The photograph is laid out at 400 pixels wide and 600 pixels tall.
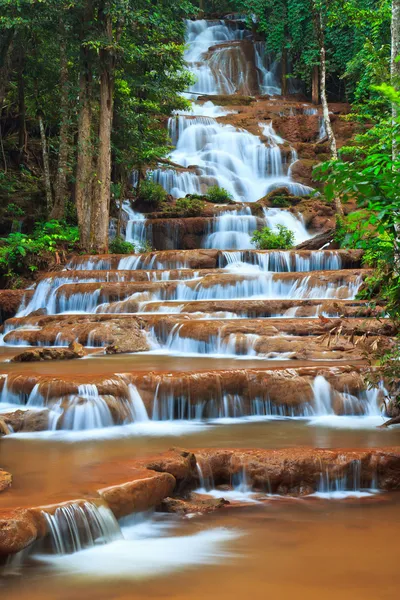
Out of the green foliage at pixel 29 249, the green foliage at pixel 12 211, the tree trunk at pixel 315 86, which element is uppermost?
the tree trunk at pixel 315 86

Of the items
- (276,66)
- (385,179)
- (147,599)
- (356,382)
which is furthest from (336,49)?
(147,599)

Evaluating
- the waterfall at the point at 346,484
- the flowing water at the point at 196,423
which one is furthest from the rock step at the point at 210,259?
the waterfall at the point at 346,484

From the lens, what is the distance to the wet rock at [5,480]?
4.68 meters

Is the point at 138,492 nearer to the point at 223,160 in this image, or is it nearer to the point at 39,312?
the point at 39,312

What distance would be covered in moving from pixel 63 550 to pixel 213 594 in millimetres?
1102

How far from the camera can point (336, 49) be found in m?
34.1

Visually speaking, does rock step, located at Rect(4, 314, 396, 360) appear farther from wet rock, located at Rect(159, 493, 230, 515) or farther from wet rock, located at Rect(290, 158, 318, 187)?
wet rock, located at Rect(290, 158, 318, 187)

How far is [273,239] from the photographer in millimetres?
18906

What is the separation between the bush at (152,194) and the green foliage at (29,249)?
4.63 m

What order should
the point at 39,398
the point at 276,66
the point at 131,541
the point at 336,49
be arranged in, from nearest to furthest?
the point at 131,541 → the point at 39,398 → the point at 336,49 → the point at 276,66

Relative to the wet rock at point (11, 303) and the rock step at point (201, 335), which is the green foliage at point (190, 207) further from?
the rock step at point (201, 335)

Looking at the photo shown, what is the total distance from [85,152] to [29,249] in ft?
10.3

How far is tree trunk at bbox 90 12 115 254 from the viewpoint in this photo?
1686cm

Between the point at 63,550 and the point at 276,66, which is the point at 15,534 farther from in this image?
the point at 276,66
